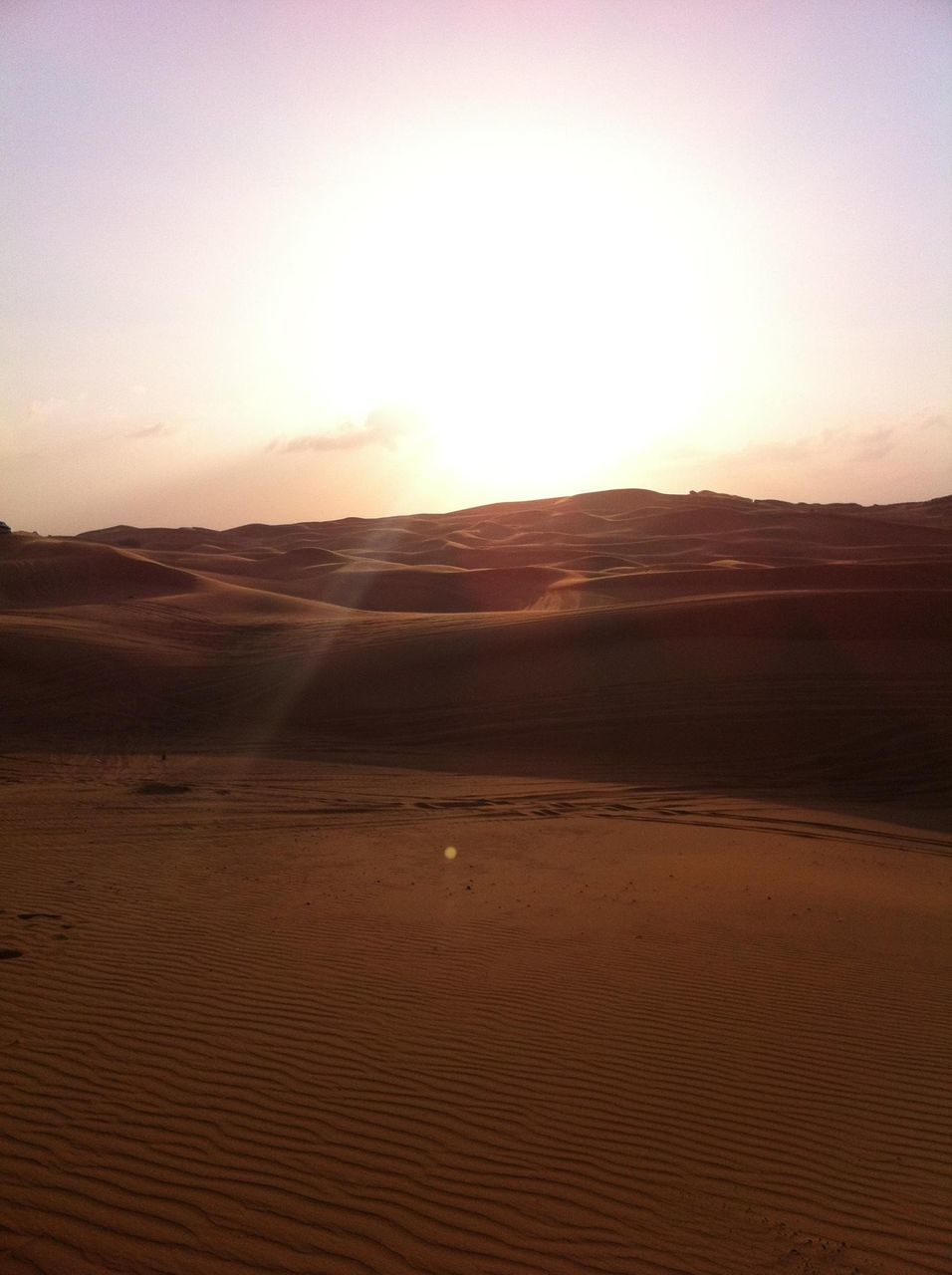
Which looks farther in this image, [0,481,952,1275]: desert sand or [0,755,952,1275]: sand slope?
[0,481,952,1275]: desert sand

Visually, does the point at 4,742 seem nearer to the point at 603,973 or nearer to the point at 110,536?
the point at 603,973

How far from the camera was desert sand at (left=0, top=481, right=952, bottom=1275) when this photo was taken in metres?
3.87

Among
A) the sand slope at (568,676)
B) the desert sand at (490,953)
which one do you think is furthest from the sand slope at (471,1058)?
the sand slope at (568,676)

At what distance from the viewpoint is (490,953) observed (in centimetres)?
707

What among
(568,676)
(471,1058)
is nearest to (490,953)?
(471,1058)

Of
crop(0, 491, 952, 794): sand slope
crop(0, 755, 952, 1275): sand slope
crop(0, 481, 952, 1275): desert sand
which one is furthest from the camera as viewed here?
crop(0, 491, 952, 794): sand slope

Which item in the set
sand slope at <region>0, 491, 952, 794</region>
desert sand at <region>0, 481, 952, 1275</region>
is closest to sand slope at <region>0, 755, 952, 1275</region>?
desert sand at <region>0, 481, 952, 1275</region>

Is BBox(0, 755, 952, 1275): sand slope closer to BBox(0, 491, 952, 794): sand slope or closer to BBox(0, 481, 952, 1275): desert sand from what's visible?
BBox(0, 481, 952, 1275): desert sand

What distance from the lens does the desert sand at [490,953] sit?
152 inches

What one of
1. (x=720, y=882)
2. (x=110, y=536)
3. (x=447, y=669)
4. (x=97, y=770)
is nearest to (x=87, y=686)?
(x=97, y=770)

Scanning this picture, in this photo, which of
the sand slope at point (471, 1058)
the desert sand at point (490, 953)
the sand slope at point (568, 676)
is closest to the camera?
the sand slope at point (471, 1058)

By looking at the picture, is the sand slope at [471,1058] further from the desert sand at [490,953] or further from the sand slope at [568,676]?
the sand slope at [568,676]

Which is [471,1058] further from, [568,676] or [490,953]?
[568,676]

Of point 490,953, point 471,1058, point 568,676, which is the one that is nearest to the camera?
point 471,1058
